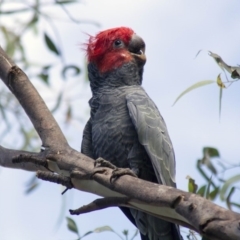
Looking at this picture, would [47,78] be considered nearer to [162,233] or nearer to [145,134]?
[145,134]

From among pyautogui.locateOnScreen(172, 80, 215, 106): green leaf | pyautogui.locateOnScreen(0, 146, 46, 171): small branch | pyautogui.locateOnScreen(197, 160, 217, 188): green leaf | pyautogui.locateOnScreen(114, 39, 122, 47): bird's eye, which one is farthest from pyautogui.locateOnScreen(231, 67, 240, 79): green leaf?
pyautogui.locateOnScreen(114, 39, 122, 47): bird's eye

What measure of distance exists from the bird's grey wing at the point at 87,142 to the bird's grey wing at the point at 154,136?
0.73 feet

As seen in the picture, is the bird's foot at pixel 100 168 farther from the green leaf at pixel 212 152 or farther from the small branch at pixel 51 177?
the green leaf at pixel 212 152

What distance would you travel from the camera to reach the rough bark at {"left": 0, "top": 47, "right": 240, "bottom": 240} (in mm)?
1206

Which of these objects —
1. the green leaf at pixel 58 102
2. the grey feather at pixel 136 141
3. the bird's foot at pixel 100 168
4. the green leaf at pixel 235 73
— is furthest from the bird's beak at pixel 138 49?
the green leaf at pixel 235 73

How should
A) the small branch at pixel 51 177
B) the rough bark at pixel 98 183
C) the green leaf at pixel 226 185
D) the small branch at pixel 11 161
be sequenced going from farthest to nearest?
the green leaf at pixel 226 185 → the small branch at pixel 11 161 → the small branch at pixel 51 177 → the rough bark at pixel 98 183

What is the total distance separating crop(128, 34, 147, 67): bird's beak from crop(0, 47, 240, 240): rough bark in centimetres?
59

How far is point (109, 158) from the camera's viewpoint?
2.13 meters

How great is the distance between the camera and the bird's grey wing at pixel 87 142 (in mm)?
2242

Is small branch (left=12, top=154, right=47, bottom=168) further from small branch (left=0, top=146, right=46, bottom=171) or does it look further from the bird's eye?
the bird's eye

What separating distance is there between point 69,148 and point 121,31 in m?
0.85

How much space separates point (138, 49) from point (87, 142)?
0.44 meters

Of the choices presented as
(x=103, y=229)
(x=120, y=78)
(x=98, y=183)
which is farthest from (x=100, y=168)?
(x=120, y=78)

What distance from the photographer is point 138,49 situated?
2.41 meters
